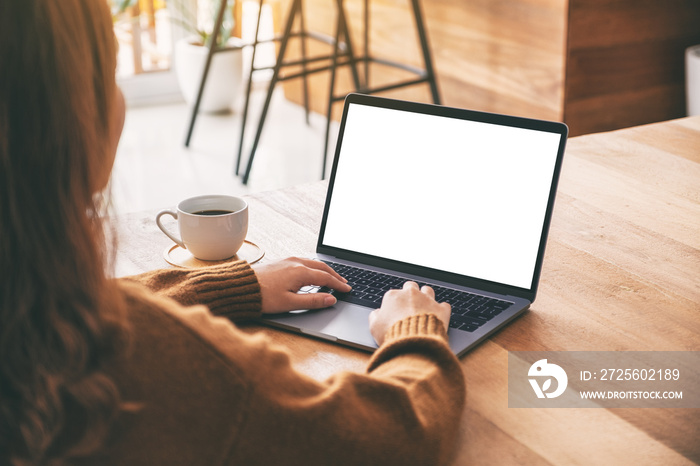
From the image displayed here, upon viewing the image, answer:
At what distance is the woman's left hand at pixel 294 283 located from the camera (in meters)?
0.91

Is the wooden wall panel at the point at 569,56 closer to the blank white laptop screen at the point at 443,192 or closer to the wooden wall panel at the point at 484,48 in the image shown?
the wooden wall panel at the point at 484,48

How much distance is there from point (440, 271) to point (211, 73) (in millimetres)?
3014

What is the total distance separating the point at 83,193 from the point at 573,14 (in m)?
2.34

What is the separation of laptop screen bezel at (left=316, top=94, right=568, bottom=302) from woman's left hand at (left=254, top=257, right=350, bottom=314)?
0.08 metres

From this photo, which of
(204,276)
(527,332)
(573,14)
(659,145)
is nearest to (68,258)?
(204,276)

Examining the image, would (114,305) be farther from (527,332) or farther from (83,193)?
(527,332)

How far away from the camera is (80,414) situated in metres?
0.53

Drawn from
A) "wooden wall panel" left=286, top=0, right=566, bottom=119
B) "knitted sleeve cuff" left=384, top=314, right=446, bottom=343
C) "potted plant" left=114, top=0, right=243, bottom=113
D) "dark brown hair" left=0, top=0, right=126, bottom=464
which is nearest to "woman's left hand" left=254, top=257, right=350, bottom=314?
"knitted sleeve cuff" left=384, top=314, right=446, bottom=343

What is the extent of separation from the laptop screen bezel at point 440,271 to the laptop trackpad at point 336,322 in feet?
0.37

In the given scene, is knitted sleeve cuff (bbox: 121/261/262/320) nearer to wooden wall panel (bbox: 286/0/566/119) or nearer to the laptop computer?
the laptop computer

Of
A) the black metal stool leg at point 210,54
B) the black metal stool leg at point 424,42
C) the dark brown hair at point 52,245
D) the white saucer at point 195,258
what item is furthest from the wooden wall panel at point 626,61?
the dark brown hair at point 52,245

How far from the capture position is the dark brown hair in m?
0.50

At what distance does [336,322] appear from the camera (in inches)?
35.1

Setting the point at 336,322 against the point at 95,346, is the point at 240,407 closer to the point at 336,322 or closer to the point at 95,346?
the point at 95,346
